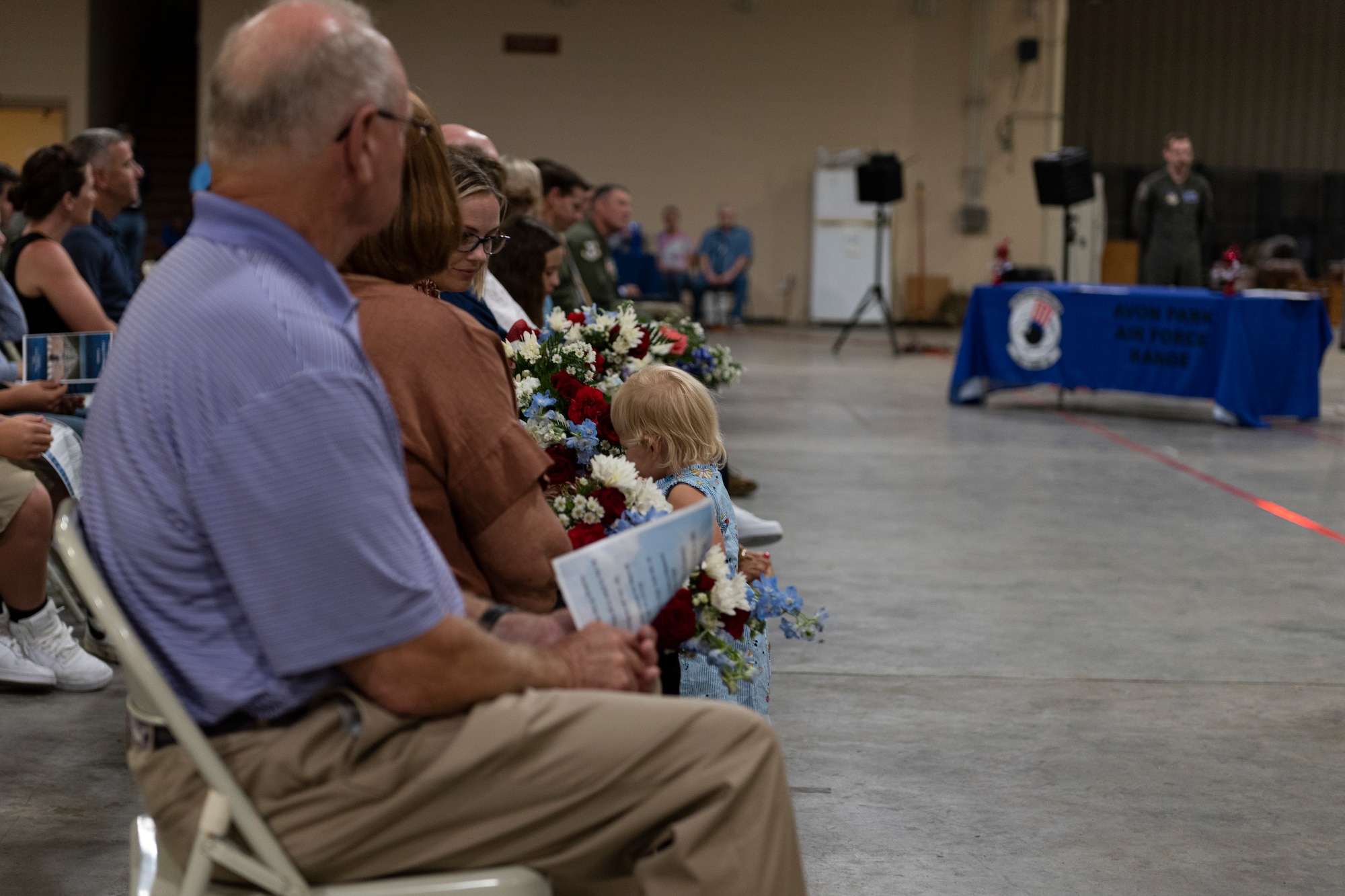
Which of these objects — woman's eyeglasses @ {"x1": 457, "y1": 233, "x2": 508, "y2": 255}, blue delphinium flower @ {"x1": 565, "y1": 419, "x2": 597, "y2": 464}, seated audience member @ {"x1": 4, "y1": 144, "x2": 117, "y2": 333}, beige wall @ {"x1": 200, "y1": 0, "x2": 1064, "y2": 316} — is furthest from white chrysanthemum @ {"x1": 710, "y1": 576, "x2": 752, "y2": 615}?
beige wall @ {"x1": 200, "y1": 0, "x2": 1064, "y2": 316}

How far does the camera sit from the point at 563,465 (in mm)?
2318

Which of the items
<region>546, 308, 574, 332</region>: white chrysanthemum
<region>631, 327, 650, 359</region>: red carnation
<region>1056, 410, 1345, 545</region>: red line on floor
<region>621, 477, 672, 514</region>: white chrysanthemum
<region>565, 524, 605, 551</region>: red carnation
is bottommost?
<region>1056, 410, 1345, 545</region>: red line on floor

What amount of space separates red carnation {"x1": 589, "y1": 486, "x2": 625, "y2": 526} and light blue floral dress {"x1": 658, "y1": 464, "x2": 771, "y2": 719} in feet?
1.17

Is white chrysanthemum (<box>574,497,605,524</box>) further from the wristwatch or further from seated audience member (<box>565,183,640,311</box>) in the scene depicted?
seated audience member (<box>565,183,640,311</box>)

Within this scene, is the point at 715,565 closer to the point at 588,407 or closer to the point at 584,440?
the point at 584,440

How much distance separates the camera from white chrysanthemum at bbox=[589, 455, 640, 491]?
192 centimetres

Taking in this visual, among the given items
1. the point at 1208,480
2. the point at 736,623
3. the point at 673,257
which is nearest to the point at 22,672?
the point at 736,623

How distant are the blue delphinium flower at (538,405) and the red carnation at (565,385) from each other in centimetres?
16

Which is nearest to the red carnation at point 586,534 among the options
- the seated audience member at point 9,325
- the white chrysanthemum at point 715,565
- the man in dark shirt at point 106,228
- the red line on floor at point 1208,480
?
the white chrysanthemum at point 715,565

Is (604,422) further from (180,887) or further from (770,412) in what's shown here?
(770,412)

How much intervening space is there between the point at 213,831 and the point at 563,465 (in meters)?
1.17

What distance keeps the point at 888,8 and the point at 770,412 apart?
10.4m

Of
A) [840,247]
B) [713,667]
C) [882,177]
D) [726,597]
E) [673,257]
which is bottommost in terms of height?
[713,667]

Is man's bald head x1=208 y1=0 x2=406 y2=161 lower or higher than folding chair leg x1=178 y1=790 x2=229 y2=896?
higher
